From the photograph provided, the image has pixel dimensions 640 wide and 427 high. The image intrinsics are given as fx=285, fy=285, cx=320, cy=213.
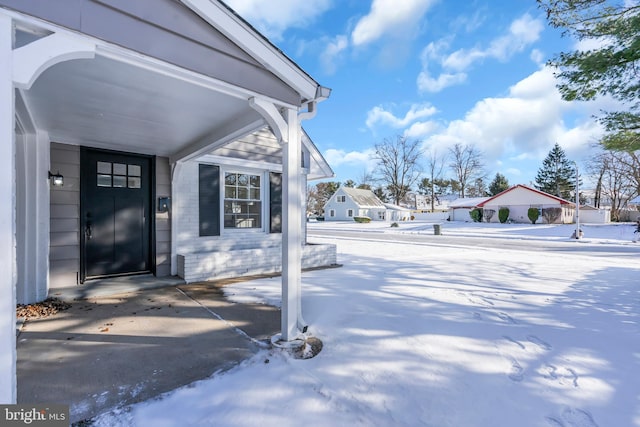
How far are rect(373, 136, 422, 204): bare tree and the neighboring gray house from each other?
32.2 metres

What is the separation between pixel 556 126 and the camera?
32.9 m

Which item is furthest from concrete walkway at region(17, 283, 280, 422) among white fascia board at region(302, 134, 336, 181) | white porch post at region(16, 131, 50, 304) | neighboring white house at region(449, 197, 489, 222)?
neighboring white house at region(449, 197, 489, 222)

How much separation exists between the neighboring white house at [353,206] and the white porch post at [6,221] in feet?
116

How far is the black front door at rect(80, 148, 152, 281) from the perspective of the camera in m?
4.73

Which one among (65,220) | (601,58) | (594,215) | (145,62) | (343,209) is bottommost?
(594,215)

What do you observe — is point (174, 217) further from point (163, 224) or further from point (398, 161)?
point (398, 161)

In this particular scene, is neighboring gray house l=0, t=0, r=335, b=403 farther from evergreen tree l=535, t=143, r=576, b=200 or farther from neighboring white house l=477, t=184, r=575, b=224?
evergreen tree l=535, t=143, r=576, b=200

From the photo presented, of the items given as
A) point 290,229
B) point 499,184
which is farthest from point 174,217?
point 499,184

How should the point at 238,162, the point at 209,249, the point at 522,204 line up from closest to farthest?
the point at 209,249 → the point at 238,162 → the point at 522,204

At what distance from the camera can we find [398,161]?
3769 centimetres

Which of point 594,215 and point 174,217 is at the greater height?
point 174,217

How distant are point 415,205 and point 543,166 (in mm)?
19258

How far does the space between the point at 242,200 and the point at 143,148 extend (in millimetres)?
2164

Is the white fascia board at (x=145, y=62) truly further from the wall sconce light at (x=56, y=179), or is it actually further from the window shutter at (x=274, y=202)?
the window shutter at (x=274, y=202)
